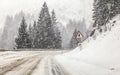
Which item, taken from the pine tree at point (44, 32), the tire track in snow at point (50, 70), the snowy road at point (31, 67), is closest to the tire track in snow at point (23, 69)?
the snowy road at point (31, 67)

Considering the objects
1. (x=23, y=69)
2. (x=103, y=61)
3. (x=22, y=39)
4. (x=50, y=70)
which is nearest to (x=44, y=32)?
(x=22, y=39)

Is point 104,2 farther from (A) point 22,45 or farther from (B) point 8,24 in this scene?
(B) point 8,24

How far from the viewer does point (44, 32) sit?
77500 mm

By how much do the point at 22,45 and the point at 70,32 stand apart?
411ft

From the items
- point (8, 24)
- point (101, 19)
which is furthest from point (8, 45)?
point (101, 19)

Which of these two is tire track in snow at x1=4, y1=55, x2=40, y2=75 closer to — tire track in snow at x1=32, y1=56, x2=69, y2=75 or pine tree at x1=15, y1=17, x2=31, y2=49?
tire track in snow at x1=32, y1=56, x2=69, y2=75

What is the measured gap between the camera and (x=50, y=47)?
78125 millimetres

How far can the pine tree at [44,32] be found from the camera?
76.7 meters

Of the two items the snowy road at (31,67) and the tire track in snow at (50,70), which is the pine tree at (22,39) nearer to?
the snowy road at (31,67)

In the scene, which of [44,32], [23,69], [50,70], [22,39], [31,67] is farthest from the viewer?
[44,32]

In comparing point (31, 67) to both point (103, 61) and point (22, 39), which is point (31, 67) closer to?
point (103, 61)

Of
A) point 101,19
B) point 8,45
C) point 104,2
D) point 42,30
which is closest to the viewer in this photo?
point 104,2

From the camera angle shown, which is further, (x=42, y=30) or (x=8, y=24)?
(x=8, y=24)

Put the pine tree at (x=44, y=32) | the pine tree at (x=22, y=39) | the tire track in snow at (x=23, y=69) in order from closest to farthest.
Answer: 1. the tire track in snow at (x=23, y=69)
2. the pine tree at (x=22, y=39)
3. the pine tree at (x=44, y=32)
